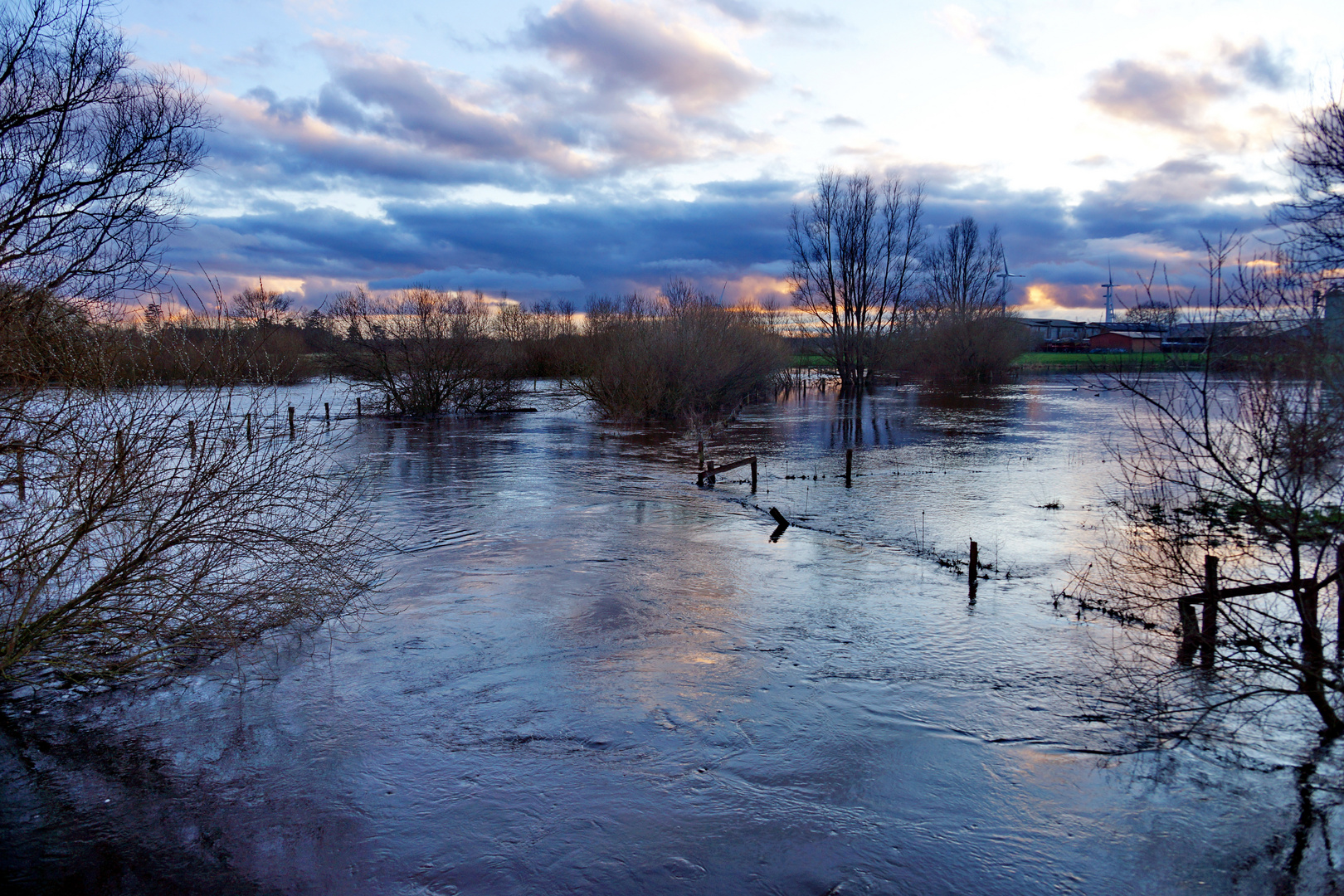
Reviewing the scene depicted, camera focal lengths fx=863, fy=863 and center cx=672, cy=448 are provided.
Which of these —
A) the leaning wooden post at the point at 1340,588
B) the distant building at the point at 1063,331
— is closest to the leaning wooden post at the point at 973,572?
the leaning wooden post at the point at 1340,588

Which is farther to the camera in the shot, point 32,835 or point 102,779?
point 102,779

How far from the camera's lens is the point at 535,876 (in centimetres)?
611

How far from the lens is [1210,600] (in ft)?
24.5

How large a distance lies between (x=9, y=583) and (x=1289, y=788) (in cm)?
1106

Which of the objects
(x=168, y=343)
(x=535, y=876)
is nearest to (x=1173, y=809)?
(x=535, y=876)

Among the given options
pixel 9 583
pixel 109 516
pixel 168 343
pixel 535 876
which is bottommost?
pixel 535 876

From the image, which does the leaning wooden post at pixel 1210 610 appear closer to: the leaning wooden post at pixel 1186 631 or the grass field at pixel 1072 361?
the leaning wooden post at pixel 1186 631

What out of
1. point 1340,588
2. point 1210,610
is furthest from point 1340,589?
point 1210,610

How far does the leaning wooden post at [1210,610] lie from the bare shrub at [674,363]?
29.6 m

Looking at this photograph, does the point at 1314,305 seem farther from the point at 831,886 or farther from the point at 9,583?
the point at 9,583

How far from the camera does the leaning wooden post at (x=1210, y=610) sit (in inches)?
297

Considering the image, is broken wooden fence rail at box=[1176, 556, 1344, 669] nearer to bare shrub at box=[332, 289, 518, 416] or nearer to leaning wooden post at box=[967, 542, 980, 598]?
leaning wooden post at box=[967, 542, 980, 598]

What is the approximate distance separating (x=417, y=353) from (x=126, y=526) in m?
35.0

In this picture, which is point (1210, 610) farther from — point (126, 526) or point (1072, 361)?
point (1072, 361)
